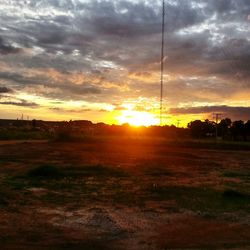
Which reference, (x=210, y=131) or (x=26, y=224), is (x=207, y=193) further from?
(x=210, y=131)

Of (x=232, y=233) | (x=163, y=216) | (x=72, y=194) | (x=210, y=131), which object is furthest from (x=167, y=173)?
(x=210, y=131)

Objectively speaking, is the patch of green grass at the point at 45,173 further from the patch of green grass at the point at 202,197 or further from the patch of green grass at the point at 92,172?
the patch of green grass at the point at 202,197

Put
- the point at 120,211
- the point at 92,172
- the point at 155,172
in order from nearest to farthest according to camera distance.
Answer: the point at 120,211 → the point at 92,172 → the point at 155,172

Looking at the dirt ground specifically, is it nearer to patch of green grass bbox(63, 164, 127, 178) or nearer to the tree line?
patch of green grass bbox(63, 164, 127, 178)

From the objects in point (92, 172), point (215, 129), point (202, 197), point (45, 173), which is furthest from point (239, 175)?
point (215, 129)

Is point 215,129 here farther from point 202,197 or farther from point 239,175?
point 202,197

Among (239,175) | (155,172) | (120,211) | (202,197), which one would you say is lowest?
(120,211)

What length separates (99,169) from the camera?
28.6 meters

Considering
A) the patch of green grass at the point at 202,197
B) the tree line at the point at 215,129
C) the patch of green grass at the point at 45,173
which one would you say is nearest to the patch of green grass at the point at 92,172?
the patch of green grass at the point at 45,173

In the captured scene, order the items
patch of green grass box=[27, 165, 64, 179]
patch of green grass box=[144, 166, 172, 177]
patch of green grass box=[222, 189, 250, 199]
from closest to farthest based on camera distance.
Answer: patch of green grass box=[222, 189, 250, 199], patch of green grass box=[27, 165, 64, 179], patch of green grass box=[144, 166, 172, 177]

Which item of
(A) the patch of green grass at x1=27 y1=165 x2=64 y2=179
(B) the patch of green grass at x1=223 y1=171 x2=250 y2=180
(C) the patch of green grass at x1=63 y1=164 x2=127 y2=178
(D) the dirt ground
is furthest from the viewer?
(B) the patch of green grass at x1=223 y1=171 x2=250 y2=180

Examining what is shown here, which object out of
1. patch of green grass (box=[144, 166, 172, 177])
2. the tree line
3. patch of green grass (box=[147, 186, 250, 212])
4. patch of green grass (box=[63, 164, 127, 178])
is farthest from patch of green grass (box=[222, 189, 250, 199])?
the tree line

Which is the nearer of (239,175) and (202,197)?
(202,197)

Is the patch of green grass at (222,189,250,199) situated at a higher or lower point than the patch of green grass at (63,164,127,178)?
lower
